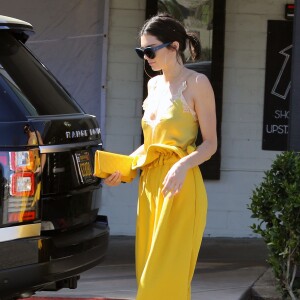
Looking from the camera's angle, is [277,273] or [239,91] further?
[239,91]

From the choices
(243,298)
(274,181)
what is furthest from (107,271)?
(274,181)

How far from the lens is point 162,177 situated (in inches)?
186

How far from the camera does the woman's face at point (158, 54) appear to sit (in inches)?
185

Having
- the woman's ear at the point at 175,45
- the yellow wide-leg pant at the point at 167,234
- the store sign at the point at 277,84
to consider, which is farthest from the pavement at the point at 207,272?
the woman's ear at the point at 175,45

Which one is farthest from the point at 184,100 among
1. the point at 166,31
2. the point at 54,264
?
the point at 54,264

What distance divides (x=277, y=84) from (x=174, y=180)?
458 centimetres

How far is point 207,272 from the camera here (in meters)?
7.57

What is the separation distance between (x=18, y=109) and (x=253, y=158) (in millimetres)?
4687

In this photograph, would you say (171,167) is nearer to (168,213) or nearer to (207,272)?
(168,213)

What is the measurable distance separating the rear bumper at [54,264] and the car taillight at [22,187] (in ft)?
0.63

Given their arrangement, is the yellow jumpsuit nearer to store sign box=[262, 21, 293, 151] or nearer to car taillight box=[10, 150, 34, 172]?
car taillight box=[10, 150, 34, 172]

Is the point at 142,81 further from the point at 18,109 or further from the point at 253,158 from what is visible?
the point at 18,109

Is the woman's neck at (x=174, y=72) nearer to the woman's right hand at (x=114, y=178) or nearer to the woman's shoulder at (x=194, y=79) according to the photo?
the woman's shoulder at (x=194, y=79)

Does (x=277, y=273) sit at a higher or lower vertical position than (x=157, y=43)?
lower
